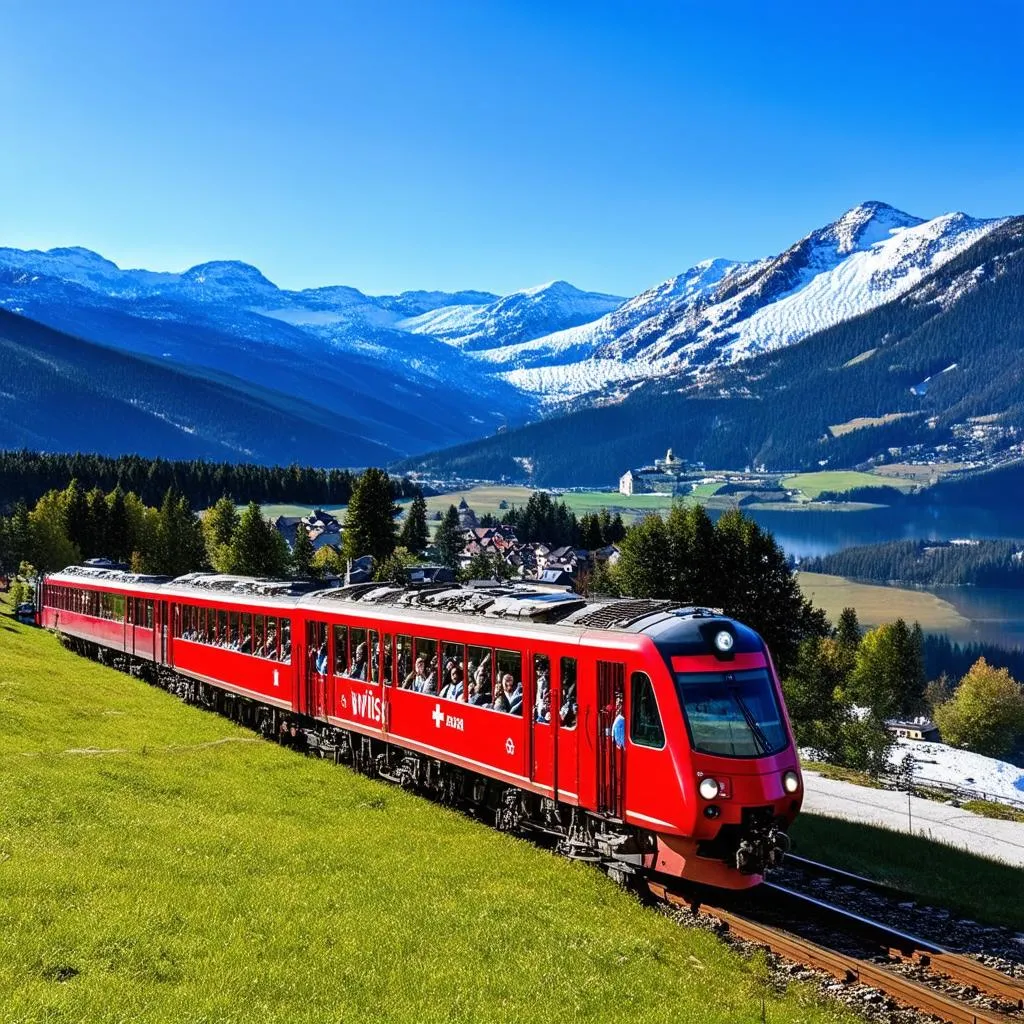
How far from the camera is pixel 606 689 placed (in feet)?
51.1

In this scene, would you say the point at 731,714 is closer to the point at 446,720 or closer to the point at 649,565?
the point at 446,720

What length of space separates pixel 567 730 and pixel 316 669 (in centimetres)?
1038

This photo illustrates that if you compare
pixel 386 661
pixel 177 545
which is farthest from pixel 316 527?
pixel 386 661

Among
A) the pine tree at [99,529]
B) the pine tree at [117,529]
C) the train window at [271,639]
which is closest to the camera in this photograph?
the train window at [271,639]

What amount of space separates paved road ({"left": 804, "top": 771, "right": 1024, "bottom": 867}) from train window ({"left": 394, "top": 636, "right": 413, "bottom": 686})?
42.4 feet

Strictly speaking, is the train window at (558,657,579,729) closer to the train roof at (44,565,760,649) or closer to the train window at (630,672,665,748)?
the train roof at (44,565,760,649)

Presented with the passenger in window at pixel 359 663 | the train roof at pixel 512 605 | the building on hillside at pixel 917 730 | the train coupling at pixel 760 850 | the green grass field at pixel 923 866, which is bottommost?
the building on hillside at pixel 917 730

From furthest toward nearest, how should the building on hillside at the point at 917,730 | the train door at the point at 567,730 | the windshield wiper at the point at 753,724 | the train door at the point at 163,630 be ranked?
the building on hillside at the point at 917,730 → the train door at the point at 163,630 → the train door at the point at 567,730 → the windshield wiper at the point at 753,724

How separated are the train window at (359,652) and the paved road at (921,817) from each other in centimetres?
1298

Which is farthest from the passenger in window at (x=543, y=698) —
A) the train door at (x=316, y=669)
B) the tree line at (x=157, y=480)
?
the tree line at (x=157, y=480)

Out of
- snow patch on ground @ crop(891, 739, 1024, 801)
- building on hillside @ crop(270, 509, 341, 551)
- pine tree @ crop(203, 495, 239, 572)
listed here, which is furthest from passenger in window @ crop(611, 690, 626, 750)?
building on hillside @ crop(270, 509, 341, 551)

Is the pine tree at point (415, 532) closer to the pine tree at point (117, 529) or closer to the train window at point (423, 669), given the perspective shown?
the pine tree at point (117, 529)

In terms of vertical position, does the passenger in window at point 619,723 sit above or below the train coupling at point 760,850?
above

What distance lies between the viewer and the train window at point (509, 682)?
57.5 ft
